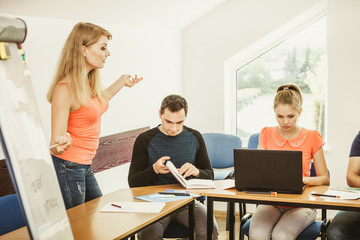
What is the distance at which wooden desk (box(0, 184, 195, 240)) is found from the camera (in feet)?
5.90

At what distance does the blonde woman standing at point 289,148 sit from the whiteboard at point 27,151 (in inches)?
60.6

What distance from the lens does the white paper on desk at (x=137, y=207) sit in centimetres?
213

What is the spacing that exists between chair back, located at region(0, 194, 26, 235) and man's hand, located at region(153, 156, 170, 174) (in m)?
0.86

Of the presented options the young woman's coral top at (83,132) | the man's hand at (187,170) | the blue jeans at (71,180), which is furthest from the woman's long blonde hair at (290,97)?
the blue jeans at (71,180)

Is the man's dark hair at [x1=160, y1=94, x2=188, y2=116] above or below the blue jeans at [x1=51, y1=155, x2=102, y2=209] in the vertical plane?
above

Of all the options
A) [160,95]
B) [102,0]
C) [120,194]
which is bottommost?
[120,194]

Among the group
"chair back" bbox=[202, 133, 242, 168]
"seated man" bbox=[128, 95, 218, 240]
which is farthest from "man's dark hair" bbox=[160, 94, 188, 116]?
"chair back" bbox=[202, 133, 242, 168]

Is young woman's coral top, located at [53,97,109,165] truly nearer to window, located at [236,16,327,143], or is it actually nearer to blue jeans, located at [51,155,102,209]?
blue jeans, located at [51,155,102,209]

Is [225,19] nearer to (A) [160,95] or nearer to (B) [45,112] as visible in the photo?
(A) [160,95]

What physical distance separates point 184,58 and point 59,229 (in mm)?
3641

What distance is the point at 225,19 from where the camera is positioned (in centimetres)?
443

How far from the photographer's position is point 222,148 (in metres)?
4.10

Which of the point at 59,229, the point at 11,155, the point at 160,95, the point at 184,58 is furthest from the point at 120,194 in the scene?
the point at 184,58

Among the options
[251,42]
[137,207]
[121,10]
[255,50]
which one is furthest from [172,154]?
[255,50]
